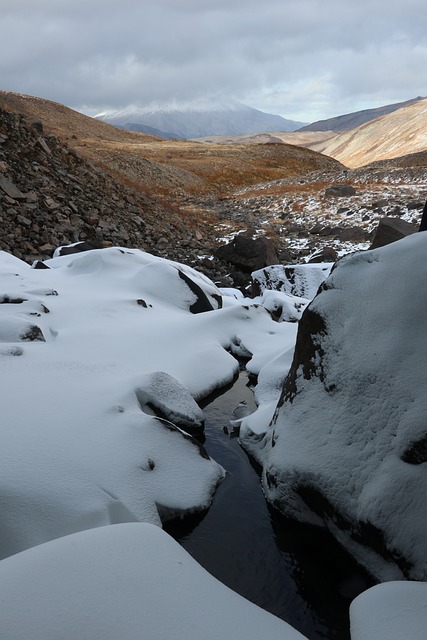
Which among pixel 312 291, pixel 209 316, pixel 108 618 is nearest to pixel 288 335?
pixel 209 316

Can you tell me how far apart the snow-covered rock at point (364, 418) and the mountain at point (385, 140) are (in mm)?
112627

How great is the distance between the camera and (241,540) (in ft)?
15.3

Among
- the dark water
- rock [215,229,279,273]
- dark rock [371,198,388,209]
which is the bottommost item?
the dark water

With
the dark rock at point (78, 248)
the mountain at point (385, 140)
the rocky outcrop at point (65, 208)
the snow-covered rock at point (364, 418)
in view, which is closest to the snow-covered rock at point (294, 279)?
the rocky outcrop at point (65, 208)

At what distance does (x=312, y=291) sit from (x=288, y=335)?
4412 millimetres

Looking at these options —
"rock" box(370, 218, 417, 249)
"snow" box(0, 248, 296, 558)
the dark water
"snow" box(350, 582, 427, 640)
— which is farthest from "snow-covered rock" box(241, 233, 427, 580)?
"rock" box(370, 218, 417, 249)

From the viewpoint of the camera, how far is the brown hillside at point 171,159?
40688 millimetres

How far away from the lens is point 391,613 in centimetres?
335

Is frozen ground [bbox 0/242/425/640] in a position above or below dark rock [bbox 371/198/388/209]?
below

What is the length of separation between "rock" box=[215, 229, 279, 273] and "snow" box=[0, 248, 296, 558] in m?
5.32

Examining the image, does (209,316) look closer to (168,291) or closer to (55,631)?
(168,291)

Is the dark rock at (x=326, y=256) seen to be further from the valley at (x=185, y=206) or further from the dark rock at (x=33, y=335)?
the dark rock at (x=33, y=335)

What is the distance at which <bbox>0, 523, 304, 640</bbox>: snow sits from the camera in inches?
108

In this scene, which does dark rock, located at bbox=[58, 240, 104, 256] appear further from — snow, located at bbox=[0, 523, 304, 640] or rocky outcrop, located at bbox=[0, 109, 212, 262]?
snow, located at bbox=[0, 523, 304, 640]
